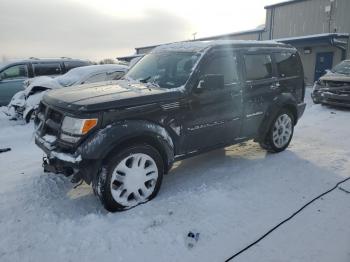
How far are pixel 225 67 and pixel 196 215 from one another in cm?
214

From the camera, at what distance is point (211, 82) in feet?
13.1

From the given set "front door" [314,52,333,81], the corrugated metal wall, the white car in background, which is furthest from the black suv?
the corrugated metal wall

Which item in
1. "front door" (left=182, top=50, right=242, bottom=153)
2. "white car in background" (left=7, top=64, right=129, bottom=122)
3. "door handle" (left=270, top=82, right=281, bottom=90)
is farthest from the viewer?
"white car in background" (left=7, top=64, right=129, bottom=122)

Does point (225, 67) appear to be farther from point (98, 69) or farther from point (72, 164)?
point (98, 69)

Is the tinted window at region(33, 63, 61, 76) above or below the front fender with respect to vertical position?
above

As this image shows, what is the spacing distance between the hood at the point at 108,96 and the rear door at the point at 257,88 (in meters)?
1.35

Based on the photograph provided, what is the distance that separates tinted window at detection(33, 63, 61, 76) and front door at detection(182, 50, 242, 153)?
8.06m

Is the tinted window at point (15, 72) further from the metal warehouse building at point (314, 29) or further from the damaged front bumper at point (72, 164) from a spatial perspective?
the metal warehouse building at point (314, 29)

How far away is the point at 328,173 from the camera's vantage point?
4.74 m

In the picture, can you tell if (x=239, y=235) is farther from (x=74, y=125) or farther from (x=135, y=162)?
(x=74, y=125)

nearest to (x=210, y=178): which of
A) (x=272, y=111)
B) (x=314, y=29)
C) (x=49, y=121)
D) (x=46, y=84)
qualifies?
(x=272, y=111)

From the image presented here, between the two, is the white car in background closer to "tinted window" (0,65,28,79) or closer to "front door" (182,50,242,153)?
"tinted window" (0,65,28,79)

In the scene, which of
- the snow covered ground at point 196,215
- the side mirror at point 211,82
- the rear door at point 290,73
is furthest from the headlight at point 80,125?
the rear door at point 290,73

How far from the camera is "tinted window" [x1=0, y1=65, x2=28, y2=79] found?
10.5 m
